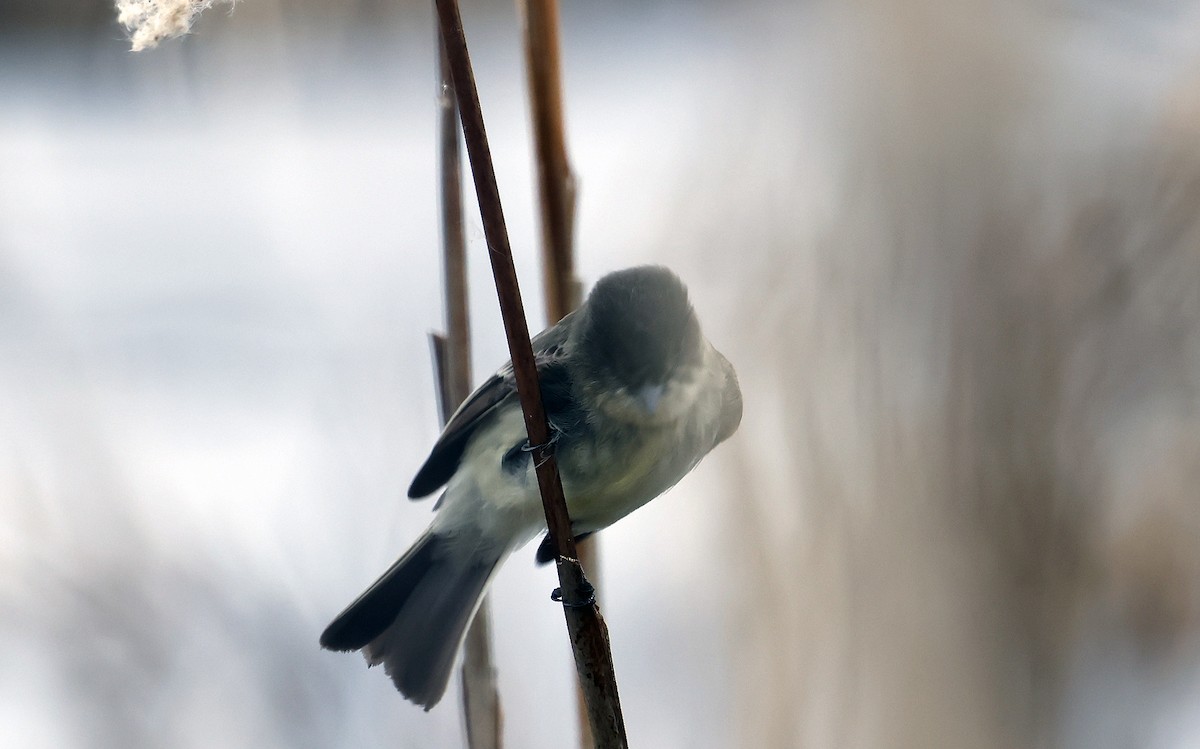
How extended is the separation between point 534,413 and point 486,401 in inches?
17.0

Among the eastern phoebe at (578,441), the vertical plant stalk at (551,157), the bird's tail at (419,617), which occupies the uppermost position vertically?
the vertical plant stalk at (551,157)

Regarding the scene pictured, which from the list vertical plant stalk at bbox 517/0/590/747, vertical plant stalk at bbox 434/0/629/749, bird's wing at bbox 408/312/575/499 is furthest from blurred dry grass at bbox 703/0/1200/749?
vertical plant stalk at bbox 434/0/629/749

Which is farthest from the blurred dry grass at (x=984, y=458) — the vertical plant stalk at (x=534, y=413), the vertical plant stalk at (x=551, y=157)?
the vertical plant stalk at (x=534, y=413)

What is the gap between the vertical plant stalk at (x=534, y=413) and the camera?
1.52 feet

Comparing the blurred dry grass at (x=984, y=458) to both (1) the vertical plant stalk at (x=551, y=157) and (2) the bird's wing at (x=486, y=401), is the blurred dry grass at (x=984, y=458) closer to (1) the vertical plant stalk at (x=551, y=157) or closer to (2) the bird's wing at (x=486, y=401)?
(2) the bird's wing at (x=486, y=401)

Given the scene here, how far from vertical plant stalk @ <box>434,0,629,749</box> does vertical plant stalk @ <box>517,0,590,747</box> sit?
141 mm

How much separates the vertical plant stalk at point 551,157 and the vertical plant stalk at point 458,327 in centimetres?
6

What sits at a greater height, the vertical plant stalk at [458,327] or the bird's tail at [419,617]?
the vertical plant stalk at [458,327]

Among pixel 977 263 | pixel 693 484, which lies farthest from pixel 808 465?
pixel 977 263

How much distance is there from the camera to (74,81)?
4.87ft

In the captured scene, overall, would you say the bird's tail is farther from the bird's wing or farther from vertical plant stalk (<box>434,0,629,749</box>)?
vertical plant stalk (<box>434,0,629,749</box>)

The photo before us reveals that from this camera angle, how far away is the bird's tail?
0.92 meters

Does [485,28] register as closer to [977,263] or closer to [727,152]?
[727,152]

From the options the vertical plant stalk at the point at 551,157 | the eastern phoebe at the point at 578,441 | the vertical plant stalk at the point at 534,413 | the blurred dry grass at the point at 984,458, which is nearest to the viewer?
the vertical plant stalk at the point at 534,413
